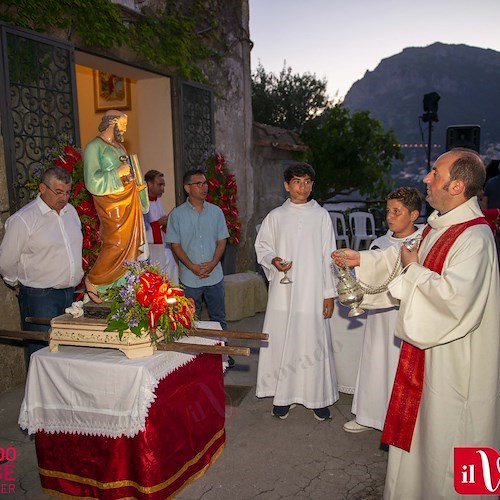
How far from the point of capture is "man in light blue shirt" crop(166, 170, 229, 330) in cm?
560

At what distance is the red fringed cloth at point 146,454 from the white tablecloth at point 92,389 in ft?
0.24

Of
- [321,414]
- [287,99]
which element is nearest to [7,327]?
[321,414]

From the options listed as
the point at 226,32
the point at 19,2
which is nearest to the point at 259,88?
the point at 226,32

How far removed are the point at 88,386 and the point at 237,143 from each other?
7.83m

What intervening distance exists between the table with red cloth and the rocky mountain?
70.3 meters

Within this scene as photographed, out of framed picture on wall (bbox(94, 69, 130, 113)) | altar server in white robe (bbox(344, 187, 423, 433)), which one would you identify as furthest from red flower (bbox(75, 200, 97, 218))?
framed picture on wall (bbox(94, 69, 130, 113))

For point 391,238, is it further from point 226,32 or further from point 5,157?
point 226,32

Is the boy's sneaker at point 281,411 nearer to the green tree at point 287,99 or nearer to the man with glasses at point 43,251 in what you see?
the man with glasses at point 43,251

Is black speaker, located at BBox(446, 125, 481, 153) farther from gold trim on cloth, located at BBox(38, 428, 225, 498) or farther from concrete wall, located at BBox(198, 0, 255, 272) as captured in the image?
gold trim on cloth, located at BBox(38, 428, 225, 498)

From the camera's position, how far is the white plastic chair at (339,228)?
1420cm

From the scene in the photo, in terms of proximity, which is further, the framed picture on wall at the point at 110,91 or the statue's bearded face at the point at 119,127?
the framed picture on wall at the point at 110,91

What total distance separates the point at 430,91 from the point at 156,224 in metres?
110

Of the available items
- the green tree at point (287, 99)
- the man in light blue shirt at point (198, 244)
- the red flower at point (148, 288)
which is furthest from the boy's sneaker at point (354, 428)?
the green tree at point (287, 99)

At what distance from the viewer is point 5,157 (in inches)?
210
